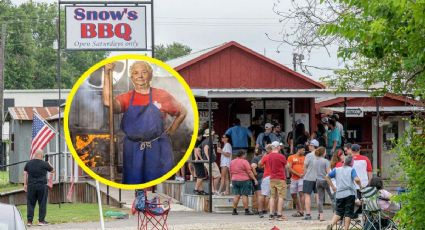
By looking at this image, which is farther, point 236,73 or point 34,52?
point 34,52

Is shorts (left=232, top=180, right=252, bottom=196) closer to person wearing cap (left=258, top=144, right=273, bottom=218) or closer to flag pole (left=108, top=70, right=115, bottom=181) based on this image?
person wearing cap (left=258, top=144, right=273, bottom=218)

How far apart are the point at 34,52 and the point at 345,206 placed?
75.1 meters

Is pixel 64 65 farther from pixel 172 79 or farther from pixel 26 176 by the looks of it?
pixel 172 79

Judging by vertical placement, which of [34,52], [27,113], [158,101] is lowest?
[158,101]

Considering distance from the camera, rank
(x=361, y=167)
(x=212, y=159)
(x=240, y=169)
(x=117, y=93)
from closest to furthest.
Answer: (x=117, y=93) < (x=361, y=167) < (x=240, y=169) < (x=212, y=159)

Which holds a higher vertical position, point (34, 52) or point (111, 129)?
point (34, 52)

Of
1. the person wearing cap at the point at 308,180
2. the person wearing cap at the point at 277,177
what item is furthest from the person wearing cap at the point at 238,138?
the person wearing cap at the point at 308,180

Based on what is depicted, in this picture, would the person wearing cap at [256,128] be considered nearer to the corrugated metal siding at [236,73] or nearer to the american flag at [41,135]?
the corrugated metal siding at [236,73]

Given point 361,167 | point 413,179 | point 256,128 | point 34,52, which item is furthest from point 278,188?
point 34,52

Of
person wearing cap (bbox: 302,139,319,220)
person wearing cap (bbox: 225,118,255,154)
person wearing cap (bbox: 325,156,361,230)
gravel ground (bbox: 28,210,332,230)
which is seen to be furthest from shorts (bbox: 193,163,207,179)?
person wearing cap (bbox: 325,156,361,230)

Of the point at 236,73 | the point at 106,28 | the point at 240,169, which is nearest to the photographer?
the point at 240,169

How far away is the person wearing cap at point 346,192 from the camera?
20969mm

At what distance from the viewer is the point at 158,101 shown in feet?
39.6

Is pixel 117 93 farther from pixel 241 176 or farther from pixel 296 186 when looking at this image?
pixel 296 186
